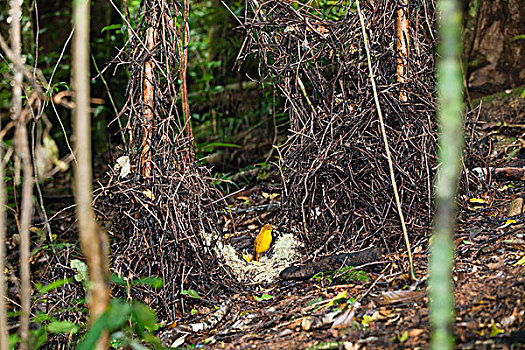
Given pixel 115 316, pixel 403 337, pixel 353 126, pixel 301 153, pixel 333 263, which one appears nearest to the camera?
pixel 115 316

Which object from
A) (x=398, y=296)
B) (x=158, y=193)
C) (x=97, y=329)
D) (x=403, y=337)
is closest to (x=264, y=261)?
(x=158, y=193)

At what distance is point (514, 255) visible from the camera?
2246 millimetres

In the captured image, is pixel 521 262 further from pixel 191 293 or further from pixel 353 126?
pixel 191 293

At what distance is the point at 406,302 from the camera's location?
2.04m

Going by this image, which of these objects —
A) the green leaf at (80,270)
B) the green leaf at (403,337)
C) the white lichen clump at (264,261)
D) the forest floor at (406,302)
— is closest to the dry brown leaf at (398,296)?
the forest floor at (406,302)

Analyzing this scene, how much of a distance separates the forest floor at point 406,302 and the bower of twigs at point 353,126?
29 centimetres

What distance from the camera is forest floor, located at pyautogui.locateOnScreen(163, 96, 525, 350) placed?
1733 millimetres

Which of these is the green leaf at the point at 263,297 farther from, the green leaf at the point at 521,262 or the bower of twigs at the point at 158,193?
the green leaf at the point at 521,262

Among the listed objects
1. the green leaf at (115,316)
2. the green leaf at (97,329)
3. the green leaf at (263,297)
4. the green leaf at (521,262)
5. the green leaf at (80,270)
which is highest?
the green leaf at (115,316)

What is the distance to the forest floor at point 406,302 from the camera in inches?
68.2

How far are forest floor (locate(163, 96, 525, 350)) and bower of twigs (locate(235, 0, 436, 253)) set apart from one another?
29 centimetres

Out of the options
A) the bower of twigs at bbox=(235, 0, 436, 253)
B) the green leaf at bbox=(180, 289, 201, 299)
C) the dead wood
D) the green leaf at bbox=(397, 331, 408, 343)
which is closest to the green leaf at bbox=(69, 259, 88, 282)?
the green leaf at bbox=(180, 289, 201, 299)

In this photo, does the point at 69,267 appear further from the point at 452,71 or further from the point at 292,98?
the point at 452,71

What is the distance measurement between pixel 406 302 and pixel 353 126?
1.04 meters
